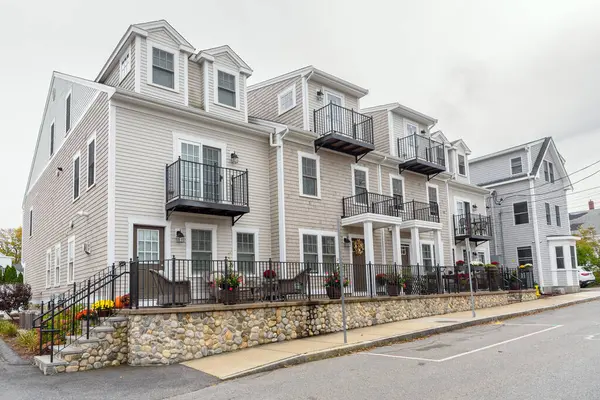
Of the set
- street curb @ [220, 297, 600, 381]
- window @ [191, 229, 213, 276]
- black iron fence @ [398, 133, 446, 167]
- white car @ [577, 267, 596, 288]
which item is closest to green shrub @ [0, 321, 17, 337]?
window @ [191, 229, 213, 276]

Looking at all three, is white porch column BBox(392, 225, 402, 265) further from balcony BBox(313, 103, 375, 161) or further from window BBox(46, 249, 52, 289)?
window BBox(46, 249, 52, 289)

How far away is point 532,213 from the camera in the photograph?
2944 cm

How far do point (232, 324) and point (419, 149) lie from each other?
14.6 metres

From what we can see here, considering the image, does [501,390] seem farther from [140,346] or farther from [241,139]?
[241,139]

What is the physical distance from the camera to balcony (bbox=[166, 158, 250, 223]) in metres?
13.5

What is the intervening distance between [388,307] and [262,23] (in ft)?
34.5

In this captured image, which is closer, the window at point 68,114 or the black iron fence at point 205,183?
the black iron fence at point 205,183

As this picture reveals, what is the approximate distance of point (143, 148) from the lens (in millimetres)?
13695

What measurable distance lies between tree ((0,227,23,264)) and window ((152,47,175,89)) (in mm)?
42651

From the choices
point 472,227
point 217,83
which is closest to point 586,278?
point 472,227

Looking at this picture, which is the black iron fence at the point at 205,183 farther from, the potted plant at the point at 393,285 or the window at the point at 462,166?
the window at the point at 462,166

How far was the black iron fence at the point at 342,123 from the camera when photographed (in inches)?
725

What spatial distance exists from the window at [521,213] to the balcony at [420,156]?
30.7 ft

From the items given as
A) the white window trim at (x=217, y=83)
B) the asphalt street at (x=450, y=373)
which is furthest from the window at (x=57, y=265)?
the asphalt street at (x=450, y=373)
